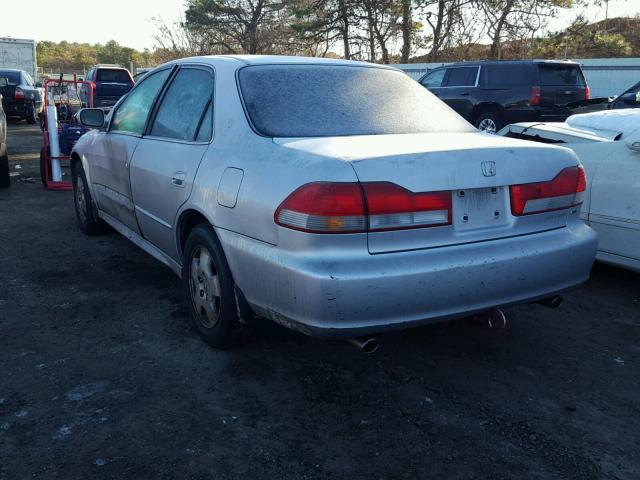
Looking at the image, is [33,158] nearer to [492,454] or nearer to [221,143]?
[221,143]

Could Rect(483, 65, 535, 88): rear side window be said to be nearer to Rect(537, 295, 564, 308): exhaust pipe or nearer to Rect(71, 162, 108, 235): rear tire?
Rect(71, 162, 108, 235): rear tire

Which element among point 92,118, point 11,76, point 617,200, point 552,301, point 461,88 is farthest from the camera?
point 11,76

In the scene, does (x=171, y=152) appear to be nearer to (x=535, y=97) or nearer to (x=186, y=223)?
(x=186, y=223)

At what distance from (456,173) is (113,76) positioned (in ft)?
59.0

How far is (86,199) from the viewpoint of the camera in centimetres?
559

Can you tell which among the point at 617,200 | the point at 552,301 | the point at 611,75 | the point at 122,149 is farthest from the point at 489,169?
the point at 611,75

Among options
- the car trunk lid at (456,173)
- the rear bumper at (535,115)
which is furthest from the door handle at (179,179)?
the rear bumper at (535,115)

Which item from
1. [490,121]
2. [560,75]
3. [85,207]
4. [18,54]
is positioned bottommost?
[85,207]

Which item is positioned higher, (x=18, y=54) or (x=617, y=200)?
(x=18, y=54)

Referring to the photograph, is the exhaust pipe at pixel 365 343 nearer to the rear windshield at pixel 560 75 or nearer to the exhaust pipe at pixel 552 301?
the exhaust pipe at pixel 552 301

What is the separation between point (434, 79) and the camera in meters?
14.5

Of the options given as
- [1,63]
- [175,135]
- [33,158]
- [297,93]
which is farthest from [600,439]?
[1,63]

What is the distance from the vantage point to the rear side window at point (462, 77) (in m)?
13.5

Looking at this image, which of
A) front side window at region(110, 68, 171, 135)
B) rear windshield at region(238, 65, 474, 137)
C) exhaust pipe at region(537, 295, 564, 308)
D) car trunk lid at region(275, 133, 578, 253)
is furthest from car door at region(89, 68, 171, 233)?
exhaust pipe at region(537, 295, 564, 308)
